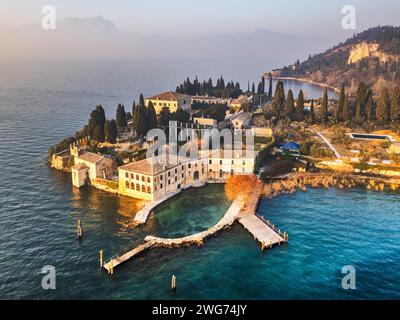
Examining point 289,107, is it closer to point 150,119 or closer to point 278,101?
point 278,101

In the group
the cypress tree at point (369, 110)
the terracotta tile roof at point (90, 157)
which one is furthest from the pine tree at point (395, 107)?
the terracotta tile roof at point (90, 157)

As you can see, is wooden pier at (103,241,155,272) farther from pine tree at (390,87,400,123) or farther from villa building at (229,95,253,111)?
pine tree at (390,87,400,123)

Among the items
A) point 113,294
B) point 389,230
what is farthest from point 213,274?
point 389,230

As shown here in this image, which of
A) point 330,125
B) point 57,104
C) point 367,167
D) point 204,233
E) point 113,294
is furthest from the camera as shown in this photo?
point 57,104

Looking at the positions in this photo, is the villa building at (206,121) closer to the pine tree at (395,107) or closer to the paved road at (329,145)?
the paved road at (329,145)

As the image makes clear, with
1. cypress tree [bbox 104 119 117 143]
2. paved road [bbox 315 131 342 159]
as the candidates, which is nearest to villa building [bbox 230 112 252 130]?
paved road [bbox 315 131 342 159]

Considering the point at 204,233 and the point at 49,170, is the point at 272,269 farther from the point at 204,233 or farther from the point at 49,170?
the point at 49,170

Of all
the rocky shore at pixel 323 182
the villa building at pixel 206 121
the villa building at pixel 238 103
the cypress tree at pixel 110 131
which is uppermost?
the villa building at pixel 238 103

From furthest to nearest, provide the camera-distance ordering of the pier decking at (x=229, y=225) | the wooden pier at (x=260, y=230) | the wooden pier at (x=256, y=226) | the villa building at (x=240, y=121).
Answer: the villa building at (x=240, y=121) → the wooden pier at (x=256, y=226) → the wooden pier at (x=260, y=230) → the pier decking at (x=229, y=225)
